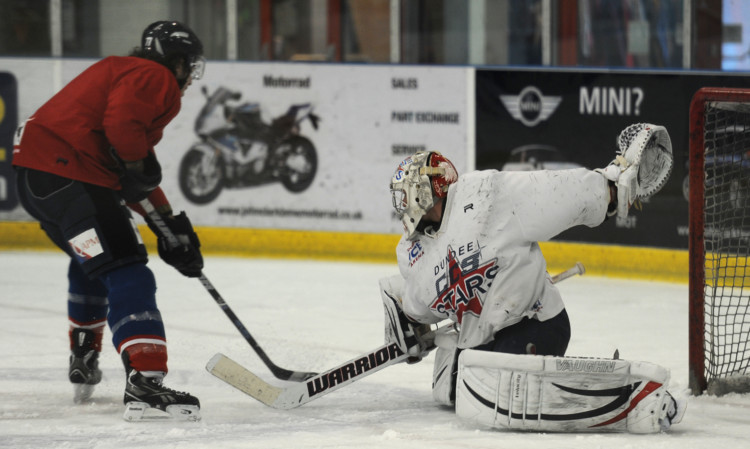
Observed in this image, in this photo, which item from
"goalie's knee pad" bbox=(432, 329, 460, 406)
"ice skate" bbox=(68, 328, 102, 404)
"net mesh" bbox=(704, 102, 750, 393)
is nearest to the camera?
"goalie's knee pad" bbox=(432, 329, 460, 406)

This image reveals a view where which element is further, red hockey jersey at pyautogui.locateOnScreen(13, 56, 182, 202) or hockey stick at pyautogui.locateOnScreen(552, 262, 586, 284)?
hockey stick at pyautogui.locateOnScreen(552, 262, 586, 284)

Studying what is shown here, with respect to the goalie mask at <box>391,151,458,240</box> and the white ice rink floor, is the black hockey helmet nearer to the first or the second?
the goalie mask at <box>391,151,458,240</box>

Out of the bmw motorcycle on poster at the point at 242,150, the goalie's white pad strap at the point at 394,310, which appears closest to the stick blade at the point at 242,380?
the goalie's white pad strap at the point at 394,310

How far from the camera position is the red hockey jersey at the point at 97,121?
3.14 metres

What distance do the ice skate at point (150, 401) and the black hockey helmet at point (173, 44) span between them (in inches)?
33.0

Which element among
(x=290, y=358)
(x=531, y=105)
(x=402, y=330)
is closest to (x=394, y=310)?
(x=402, y=330)

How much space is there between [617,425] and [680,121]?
2.88 m

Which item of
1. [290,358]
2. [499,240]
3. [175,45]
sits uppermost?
[175,45]

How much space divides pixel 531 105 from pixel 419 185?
3014 millimetres

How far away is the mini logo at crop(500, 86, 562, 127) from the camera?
5906 mm

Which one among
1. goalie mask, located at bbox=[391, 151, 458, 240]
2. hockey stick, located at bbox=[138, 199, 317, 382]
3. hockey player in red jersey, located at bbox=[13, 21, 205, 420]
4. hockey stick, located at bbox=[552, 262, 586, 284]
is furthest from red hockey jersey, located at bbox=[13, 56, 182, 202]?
hockey stick, located at bbox=[552, 262, 586, 284]

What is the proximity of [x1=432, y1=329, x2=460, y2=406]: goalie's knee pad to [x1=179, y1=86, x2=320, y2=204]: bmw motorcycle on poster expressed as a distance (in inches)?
129

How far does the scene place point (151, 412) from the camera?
10.2 feet

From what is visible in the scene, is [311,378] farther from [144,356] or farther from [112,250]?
[112,250]
